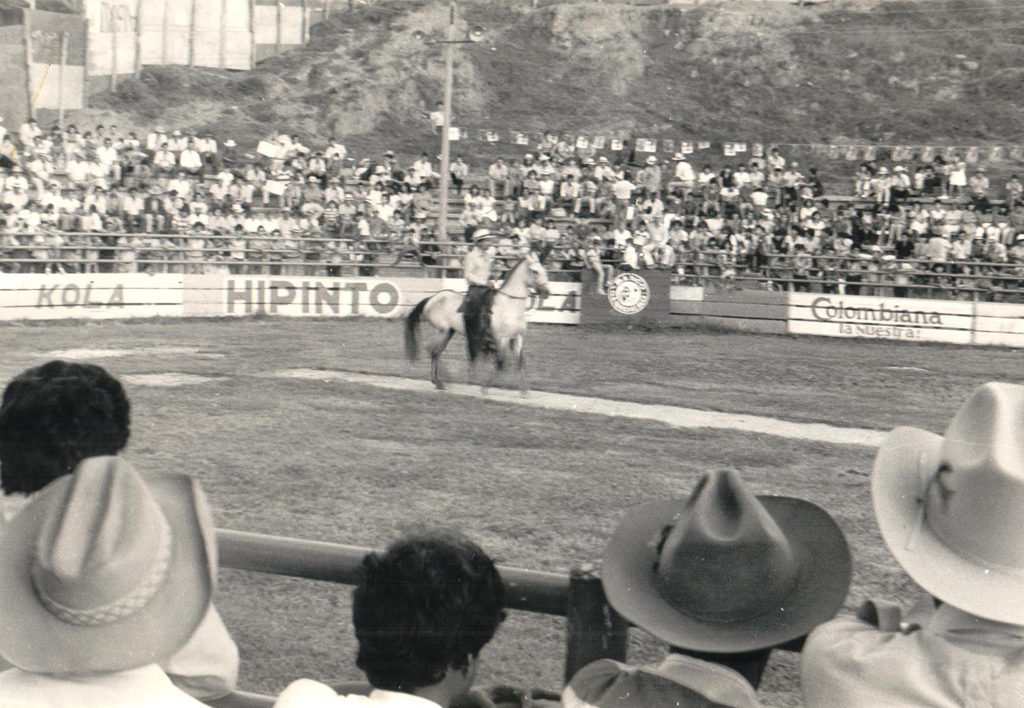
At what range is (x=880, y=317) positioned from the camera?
2016 centimetres

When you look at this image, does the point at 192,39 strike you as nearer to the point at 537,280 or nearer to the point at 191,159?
the point at 537,280

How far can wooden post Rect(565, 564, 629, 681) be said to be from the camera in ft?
6.82

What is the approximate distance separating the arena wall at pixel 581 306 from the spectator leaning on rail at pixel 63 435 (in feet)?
53.5

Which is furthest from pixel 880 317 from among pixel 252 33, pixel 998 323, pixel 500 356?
pixel 252 33

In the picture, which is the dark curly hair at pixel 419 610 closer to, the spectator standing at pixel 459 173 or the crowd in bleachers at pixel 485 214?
the crowd in bleachers at pixel 485 214

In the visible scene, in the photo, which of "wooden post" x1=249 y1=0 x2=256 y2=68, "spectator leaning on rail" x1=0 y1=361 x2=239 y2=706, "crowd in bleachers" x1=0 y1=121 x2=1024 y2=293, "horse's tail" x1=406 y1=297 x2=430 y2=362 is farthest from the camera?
"crowd in bleachers" x1=0 y1=121 x2=1024 y2=293

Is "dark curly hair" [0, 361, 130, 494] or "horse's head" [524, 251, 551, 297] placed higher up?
"horse's head" [524, 251, 551, 297]

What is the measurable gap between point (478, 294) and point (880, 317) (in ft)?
32.5

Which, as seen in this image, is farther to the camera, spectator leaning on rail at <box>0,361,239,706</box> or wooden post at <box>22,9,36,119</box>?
wooden post at <box>22,9,36,119</box>

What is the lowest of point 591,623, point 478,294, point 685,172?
point 591,623

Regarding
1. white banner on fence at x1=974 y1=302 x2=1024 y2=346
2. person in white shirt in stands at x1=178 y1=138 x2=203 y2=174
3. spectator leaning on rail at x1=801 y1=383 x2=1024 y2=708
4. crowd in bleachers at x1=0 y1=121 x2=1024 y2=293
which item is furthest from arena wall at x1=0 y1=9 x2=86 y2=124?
white banner on fence at x1=974 y1=302 x2=1024 y2=346

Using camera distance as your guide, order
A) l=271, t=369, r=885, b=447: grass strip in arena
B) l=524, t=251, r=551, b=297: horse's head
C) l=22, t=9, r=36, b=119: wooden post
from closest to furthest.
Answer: l=22, t=9, r=36, b=119: wooden post < l=271, t=369, r=885, b=447: grass strip in arena < l=524, t=251, r=551, b=297: horse's head

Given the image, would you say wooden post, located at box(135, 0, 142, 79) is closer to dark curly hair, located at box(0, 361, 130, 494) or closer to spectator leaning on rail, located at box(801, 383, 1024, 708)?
dark curly hair, located at box(0, 361, 130, 494)

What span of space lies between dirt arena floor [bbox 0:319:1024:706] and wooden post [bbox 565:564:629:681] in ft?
4.95
